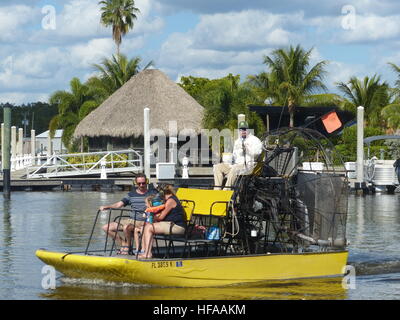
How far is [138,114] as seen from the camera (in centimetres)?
5050

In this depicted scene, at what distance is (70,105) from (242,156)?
153 ft

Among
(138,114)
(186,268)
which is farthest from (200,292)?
(138,114)

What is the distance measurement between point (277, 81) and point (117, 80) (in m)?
12.7

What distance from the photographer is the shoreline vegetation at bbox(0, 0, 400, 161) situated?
4641cm

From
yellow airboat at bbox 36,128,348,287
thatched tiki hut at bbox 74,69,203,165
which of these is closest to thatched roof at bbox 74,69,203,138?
thatched tiki hut at bbox 74,69,203,165

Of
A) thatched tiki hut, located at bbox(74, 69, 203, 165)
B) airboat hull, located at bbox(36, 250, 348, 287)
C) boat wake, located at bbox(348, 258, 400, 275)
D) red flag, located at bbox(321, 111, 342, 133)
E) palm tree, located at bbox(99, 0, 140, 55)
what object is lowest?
boat wake, located at bbox(348, 258, 400, 275)

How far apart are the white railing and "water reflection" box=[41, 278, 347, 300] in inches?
1140

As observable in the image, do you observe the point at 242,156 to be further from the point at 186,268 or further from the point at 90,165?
the point at 90,165

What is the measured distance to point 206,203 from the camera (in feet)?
47.2

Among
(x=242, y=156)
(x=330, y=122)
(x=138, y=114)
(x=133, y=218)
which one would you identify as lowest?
(x=133, y=218)

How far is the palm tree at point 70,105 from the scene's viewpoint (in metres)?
59.6

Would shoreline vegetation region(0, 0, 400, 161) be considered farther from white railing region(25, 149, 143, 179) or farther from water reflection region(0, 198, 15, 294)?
water reflection region(0, 198, 15, 294)
